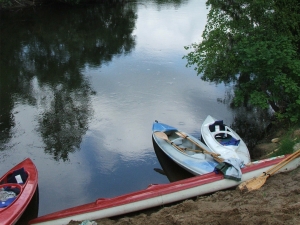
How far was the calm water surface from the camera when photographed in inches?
408

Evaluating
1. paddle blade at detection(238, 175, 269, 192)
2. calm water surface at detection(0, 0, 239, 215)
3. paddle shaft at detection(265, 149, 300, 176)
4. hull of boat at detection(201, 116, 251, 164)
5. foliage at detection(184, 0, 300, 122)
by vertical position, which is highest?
foliage at detection(184, 0, 300, 122)

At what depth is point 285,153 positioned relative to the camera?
938cm

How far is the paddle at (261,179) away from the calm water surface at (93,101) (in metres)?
2.72

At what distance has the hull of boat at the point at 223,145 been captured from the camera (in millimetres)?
9863

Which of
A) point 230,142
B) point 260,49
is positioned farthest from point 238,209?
point 260,49

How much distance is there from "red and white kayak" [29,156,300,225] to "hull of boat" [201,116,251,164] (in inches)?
47.4

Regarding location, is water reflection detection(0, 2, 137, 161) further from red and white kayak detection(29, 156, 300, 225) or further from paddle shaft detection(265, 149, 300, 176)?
paddle shaft detection(265, 149, 300, 176)

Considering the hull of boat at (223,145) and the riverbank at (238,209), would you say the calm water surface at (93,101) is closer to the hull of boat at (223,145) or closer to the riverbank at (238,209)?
the hull of boat at (223,145)

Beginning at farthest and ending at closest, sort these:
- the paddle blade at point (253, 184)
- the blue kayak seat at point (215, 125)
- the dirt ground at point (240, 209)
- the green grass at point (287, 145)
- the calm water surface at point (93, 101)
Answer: the blue kayak seat at point (215, 125)
the calm water surface at point (93, 101)
the green grass at point (287, 145)
the paddle blade at point (253, 184)
the dirt ground at point (240, 209)

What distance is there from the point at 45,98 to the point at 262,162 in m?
9.35

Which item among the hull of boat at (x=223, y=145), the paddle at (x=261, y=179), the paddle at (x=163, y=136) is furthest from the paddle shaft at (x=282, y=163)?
the paddle at (x=163, y=136)

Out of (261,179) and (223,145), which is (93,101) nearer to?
(223,145)

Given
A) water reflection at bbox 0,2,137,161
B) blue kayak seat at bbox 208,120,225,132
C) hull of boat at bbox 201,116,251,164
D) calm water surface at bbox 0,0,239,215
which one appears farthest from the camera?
water reflection at bbox 0,2,137,161

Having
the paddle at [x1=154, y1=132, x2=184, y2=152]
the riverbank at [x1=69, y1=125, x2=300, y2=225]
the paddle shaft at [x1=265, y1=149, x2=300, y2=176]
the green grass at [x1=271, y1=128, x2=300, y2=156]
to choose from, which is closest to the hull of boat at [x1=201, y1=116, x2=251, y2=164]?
the green grass at [x1=271, y1=128, x2=300, y2=156]
